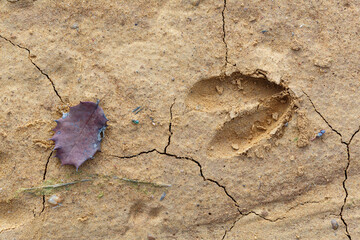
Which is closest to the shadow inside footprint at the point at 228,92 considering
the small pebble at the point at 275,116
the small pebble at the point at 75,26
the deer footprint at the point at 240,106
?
the deer footprint at the point at 240,106

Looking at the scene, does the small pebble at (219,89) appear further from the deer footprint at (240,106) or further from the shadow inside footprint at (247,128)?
the shadow inside footprint at (247,128)

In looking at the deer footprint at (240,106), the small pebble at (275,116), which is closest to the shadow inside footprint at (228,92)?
the deer footprint at (240,106)

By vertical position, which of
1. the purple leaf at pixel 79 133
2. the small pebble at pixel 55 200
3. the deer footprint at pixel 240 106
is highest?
the deer footprint at pixel 240 106

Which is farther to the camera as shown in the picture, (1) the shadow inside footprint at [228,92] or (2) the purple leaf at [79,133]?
(1) the shadow inside footprint at [228,92]

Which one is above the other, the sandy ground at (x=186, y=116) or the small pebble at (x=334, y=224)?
the sandy ground at (x=186, y=116)

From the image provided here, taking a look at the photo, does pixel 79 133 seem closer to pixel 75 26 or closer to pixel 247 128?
pixel 75 26

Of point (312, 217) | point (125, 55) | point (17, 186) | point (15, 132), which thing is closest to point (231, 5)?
point (125, 55)

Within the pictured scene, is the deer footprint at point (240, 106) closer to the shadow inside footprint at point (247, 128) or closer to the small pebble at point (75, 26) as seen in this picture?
Result: the shadow inside footprint at point (247, 128)

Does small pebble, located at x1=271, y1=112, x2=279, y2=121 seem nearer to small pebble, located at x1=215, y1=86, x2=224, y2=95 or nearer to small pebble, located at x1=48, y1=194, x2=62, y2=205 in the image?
small pebble, located at x1=215, y1=86, x2=224, y2=95
